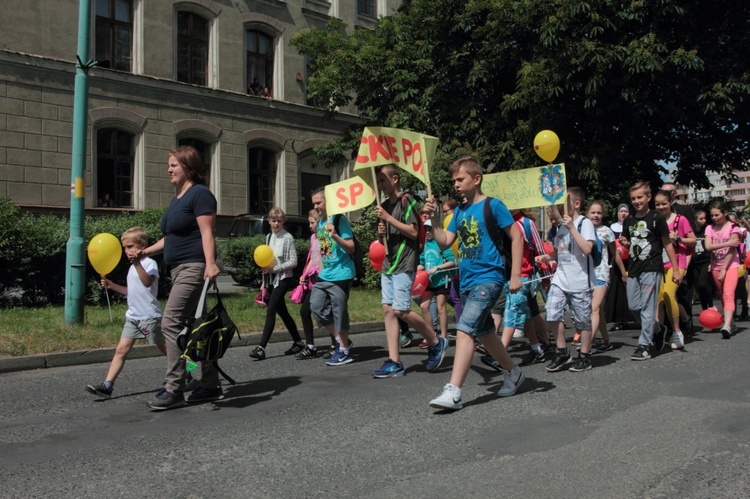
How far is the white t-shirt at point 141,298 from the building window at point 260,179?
19390 mm

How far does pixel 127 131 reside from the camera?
21969 millimetres

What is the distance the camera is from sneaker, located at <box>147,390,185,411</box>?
5328 mm

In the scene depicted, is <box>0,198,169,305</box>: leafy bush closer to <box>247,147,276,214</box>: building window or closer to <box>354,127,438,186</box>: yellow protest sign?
<box>354,127,438,186</box>: yellow protest sign

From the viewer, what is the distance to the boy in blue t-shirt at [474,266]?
5180 millimetres

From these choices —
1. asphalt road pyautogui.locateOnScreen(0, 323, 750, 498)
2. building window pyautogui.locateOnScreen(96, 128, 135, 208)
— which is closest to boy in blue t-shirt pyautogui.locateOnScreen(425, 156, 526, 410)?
asphalt road pyautogui.locateOnScreen(0, 323, 750, 498)

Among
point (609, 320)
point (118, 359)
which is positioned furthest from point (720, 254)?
point (118, 359)

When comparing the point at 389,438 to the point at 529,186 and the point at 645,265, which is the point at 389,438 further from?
the point at 645,265

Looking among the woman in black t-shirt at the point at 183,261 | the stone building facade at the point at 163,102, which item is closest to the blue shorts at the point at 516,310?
the woman in black t-shirt at the point at 183,261

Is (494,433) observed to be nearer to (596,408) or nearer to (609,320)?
(596,408)

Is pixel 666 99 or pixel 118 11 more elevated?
pixel 118 11

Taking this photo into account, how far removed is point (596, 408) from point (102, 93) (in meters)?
19.5

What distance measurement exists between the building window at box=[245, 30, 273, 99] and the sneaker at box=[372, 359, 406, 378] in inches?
793

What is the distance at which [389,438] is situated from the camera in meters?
4.55

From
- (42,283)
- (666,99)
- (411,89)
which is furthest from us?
(411,89)
